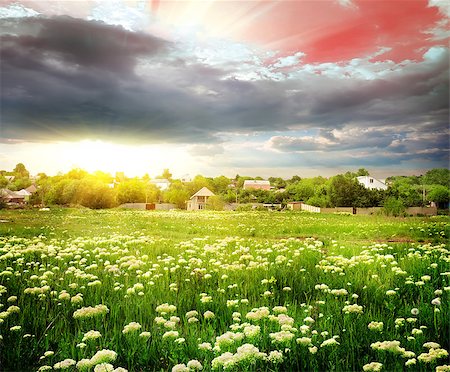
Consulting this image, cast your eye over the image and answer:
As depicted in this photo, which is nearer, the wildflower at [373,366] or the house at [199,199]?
the wildflower at [373,366]

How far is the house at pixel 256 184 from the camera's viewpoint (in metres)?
4.69

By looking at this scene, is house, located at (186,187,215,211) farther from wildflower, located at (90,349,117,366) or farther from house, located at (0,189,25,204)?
wildflower, located at (90,349,117,366)

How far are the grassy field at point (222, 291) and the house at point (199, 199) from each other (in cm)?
13

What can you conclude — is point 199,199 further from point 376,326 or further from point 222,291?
point 376,326

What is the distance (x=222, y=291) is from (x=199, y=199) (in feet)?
5.02

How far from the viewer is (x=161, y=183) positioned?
186 inches

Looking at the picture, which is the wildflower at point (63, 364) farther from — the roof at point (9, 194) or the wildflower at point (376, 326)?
the roof at point (9, 194)

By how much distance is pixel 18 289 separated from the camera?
3.62 meters

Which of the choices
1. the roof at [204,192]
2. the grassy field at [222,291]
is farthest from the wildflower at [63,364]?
the roof at [204,192]

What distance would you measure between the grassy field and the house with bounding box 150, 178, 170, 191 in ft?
1.09

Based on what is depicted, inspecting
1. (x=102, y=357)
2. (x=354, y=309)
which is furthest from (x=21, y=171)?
(x=354, y=309)

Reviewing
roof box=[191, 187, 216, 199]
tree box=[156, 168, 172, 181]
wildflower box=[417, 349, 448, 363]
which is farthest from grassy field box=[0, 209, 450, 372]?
tree box=[156, 168, 172, 181]

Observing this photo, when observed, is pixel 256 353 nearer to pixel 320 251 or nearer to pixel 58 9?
pixel 320 251

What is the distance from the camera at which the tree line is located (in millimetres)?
4527
